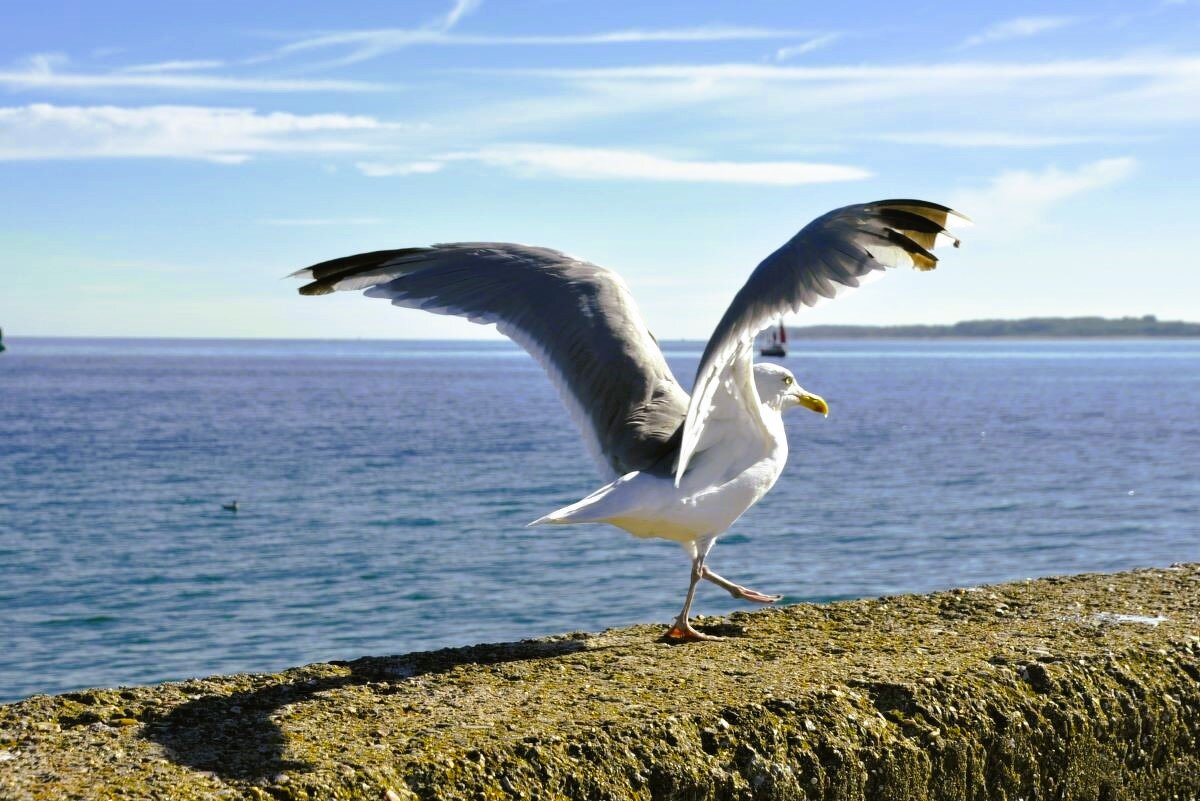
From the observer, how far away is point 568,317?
6273 mm

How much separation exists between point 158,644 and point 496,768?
11652 millimetres

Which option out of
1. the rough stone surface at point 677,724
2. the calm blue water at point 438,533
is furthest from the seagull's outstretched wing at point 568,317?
the calm blue water at point 438,533

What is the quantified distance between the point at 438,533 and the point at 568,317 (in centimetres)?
1583

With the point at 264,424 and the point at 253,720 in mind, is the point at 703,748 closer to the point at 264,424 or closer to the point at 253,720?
the point at 253,720

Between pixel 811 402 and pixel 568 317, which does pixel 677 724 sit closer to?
pixel 568 317

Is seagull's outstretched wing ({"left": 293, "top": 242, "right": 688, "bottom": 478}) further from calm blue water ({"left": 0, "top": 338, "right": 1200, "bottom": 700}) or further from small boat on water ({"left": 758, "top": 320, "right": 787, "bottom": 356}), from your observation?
small boat on water ({"left": 758, "top": 320, "right": 787, "bottom": 356})

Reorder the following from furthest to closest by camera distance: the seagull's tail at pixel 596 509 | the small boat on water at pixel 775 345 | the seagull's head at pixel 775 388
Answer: the small boat on water at pixel 775 345 < the seagull's head at pixel 775 388 < the seagull's tail at pixel 596 509

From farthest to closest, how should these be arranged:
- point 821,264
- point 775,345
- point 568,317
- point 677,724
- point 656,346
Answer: point 775,345
point 656,346
point 568,317
point 821,264
point 677,724

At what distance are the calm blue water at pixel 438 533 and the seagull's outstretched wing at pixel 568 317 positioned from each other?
332 cm

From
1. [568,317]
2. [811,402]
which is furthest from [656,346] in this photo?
[811,402]

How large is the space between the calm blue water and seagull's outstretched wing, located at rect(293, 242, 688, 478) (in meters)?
3.32

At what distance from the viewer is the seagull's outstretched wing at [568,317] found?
590 centimetres

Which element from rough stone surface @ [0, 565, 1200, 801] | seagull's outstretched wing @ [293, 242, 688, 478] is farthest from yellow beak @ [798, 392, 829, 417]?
rough stone surface @ [0, 565, 1200, 801]

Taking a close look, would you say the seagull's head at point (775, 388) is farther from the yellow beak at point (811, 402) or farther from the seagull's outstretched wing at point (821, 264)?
the seagull's outstretched wing at point (821, 264)
